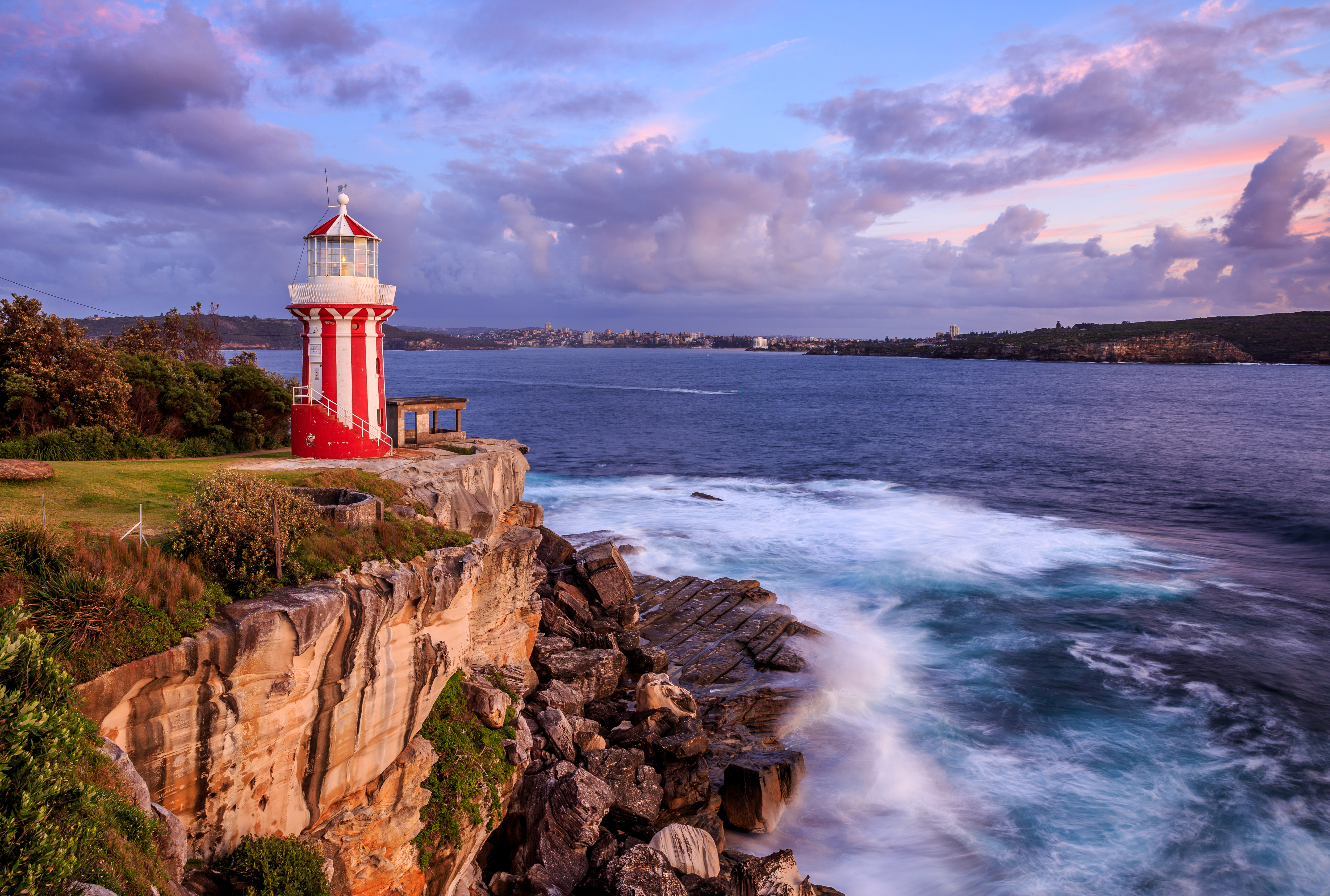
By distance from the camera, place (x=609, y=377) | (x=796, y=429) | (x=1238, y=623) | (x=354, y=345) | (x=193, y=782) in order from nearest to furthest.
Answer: (x=193, y=782) < (x=354, y=345) < (x=1238, y=623) < (x=796, y=429) < (x=609, y=377)

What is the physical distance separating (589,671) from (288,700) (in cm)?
903

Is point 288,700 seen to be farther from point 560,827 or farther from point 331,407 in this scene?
point 331,407

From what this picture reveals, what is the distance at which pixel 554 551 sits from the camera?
25.8 meters

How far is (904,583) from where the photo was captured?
94.9 feet

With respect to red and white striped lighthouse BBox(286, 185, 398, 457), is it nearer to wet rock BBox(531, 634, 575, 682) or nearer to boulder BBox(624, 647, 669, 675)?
wet rock BBox(531, 634, 575, 682)

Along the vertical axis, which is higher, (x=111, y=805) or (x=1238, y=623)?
(x=111, y=805)

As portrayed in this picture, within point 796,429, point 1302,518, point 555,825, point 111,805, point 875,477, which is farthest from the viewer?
point 796,429

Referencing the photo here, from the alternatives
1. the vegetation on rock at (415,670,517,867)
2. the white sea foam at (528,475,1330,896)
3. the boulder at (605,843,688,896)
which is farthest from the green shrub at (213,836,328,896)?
the white sea foam at (528,475,1330,896)

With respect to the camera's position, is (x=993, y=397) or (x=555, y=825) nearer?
(x=555, y=825)

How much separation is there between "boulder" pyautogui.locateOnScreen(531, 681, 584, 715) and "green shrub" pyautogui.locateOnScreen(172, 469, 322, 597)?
271 inches

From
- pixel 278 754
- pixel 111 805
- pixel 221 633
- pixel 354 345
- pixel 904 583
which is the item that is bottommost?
pixel 904 583

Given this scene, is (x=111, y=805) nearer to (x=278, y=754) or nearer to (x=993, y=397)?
(x=278, y=754)

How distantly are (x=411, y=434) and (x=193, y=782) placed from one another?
17317 millimetres

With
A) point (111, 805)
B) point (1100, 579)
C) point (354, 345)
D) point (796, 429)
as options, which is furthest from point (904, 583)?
point (796, 429)
